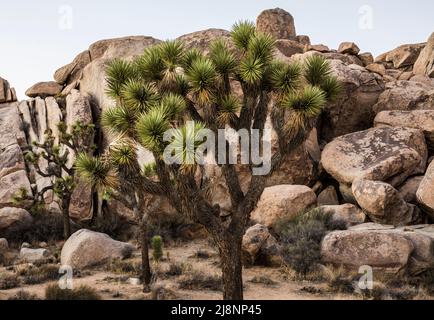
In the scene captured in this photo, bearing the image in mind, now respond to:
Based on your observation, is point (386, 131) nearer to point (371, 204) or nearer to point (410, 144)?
point (410, 144)

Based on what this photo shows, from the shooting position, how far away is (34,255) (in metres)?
13.1

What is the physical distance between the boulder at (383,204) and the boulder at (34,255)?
32.5ft

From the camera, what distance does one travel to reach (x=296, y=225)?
12.7 meters

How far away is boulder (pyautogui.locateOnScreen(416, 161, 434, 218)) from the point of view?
1334 cm

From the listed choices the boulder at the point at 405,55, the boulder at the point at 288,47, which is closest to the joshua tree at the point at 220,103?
the boulder at the point at 288,47

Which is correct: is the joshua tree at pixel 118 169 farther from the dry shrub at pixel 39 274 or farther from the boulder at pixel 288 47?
the boulder at pixel 288 47

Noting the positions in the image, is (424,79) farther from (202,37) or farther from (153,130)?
(153,130)

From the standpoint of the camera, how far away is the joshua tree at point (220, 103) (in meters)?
8.29

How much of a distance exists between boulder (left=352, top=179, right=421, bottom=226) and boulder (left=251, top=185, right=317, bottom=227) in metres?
1.63

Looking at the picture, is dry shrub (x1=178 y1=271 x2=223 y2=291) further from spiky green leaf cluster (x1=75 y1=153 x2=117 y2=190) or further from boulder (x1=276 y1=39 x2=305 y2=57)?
boulder (x1=276 y1=39 x2=305 y2=57)

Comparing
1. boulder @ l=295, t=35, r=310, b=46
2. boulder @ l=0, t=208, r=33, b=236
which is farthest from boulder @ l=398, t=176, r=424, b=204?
boulder @ l=295, t=35, r=310, b=46

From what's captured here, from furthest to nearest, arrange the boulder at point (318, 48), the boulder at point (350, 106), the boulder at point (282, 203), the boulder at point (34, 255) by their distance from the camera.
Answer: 1. the boulder at point (318, 48)
2. the boulder at point (350, 106)
3. the boulder at point (282, 203)
4. the boulder at point (34, 255)
